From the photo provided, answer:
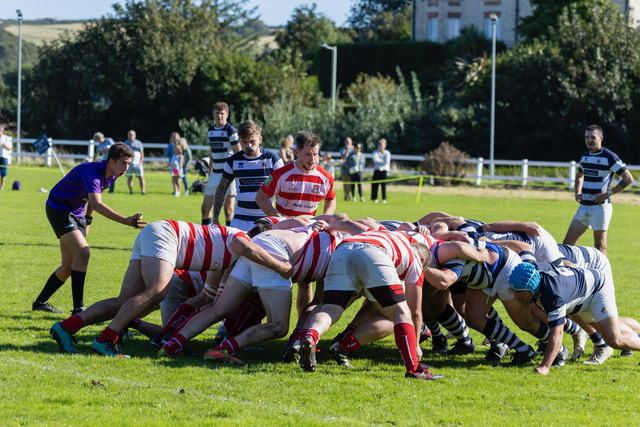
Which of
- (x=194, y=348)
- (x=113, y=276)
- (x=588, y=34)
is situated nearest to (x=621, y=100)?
(x=588, y=34)

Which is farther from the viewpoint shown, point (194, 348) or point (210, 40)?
point (210, 40)

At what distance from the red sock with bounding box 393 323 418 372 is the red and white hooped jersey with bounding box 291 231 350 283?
1063 mm

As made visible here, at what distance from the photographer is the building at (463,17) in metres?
54.2

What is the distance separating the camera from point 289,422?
5.49 meters

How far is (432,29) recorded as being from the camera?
58000mm

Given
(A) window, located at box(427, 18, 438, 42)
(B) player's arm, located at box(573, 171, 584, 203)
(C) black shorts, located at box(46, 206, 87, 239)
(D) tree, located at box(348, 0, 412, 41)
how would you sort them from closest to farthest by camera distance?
(C) black shorts, located at box(46, 206, 87, 239), (B) player's arm, located at box(573, 171, 584, 203), (A) window, located at box(427, 18, 438, 42), (D) tree, located at box(348, 0, 412, 41)

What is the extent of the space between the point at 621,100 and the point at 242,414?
36533 mm

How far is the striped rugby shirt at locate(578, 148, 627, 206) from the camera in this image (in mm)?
12594

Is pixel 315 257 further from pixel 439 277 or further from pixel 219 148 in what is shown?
pixel 219 148

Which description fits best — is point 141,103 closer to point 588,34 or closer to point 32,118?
point 32,118

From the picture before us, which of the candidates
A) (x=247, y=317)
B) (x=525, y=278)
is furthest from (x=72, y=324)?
(x=525, y=278)

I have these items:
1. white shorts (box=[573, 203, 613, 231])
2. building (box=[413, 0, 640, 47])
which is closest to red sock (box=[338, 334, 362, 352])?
white shorts (box=[573, 203, 613, 231])

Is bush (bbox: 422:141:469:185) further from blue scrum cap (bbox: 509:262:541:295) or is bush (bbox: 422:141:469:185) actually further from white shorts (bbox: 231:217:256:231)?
blue scrum cap (bbox: 509:262:541:295)

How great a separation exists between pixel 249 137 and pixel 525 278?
14.1 ft
